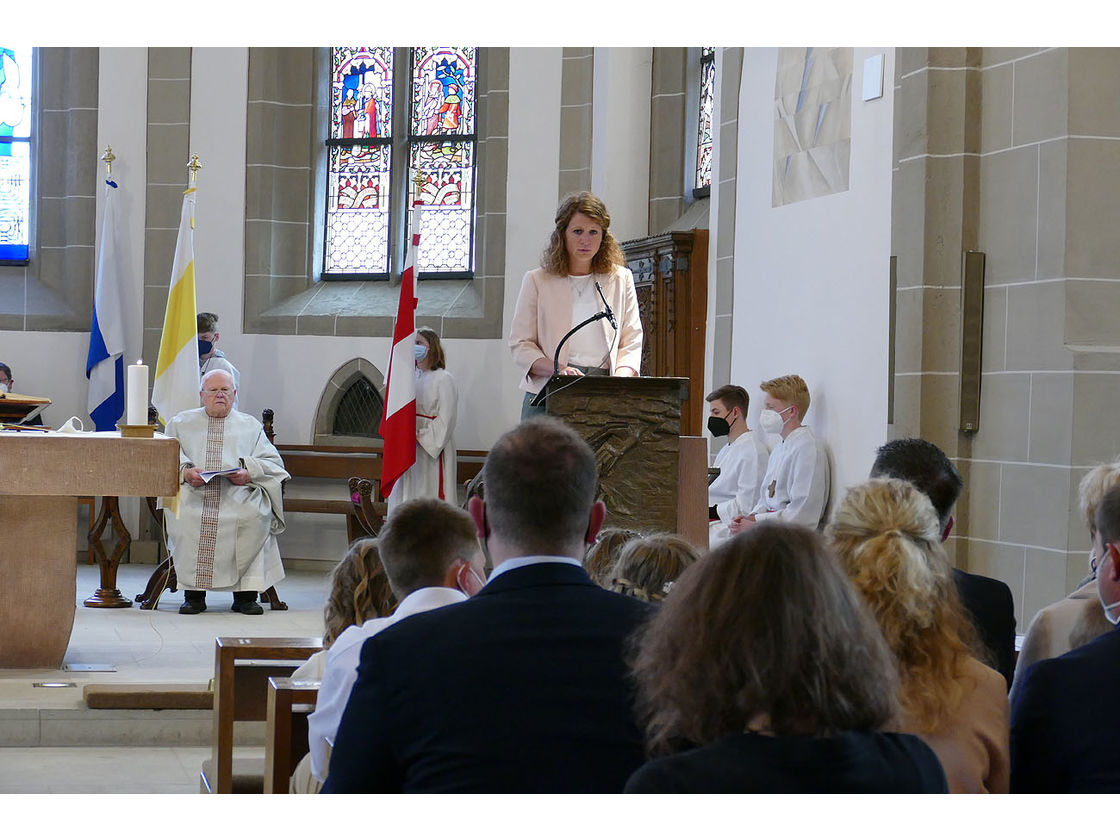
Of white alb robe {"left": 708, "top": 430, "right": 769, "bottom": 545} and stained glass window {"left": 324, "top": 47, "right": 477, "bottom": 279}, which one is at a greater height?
stained glass window {"left": 324, "top": 47, "right": 477, "bottom": 279}

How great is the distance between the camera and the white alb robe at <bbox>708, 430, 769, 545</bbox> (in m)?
7.46

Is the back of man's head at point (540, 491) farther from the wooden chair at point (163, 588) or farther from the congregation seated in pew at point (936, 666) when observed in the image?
the wooden chair at point (163, 588)

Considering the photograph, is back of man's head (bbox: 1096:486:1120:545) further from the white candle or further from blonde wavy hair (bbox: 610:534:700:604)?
the white candle

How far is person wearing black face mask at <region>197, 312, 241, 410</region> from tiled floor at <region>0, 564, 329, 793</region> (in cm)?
236

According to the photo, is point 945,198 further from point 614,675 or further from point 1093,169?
point 614,675

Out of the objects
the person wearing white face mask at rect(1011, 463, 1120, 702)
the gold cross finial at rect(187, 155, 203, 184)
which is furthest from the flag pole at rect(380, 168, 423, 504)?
the person wearing white face mask at rect(1011, 463, 1120, 702)

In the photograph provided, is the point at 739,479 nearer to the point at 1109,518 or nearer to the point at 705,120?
the point at 705,120

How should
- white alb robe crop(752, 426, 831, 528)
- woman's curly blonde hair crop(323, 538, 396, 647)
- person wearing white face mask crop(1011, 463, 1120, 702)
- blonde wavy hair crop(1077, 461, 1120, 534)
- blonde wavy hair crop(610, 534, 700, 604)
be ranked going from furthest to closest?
white alb robe crop(752, 426, 831, 528), woman's curly blonde hair crop(323, 538, 396, 647), blonde wavy hair crop(610, 534, 700, 604), blonde wavy hair crop(1077, 461, 1120, 534), person wearing white face mask crop(1011, 463, 1120, 702)

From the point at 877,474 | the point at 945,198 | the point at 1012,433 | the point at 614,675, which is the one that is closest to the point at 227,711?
the point at 877,474

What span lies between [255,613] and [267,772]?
5189mm

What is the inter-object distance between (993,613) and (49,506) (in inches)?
165

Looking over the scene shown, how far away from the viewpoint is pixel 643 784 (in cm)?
147

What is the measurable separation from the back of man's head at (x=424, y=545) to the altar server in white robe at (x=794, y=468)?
14.1ft

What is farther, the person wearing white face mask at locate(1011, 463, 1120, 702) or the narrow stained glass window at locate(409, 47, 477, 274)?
the narrow stained glass window at locate(409, 47, 477, 274)
